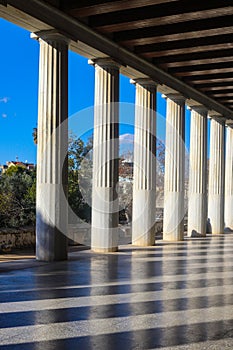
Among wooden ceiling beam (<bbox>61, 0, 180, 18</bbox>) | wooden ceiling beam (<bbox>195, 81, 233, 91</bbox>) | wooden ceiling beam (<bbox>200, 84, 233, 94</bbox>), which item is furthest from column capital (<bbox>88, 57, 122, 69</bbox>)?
wooden ceiling beam (<bbox>200, 84, 233, 94</bbox>)

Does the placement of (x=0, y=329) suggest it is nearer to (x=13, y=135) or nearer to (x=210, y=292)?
(x=210, y=292)

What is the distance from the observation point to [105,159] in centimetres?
2455

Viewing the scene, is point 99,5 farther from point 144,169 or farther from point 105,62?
point 144,169

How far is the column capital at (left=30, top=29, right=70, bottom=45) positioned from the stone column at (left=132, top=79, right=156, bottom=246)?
8.52 metres

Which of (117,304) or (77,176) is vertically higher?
(77,176)

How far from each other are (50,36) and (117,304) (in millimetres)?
12303

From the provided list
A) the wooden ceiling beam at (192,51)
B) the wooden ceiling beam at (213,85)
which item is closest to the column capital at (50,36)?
the wooden ceiling beam at (192,51)

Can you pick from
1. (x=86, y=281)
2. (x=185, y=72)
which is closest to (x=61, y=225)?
(x=86, y=281)

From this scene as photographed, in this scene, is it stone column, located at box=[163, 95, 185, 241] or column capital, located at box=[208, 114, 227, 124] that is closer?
stone column, located at box=[163, 95, 185, 241]

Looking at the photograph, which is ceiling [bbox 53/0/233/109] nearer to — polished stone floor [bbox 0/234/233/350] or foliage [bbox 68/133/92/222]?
polished stone floor [bbox 0/234/233/350]

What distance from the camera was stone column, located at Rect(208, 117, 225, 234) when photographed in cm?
3969

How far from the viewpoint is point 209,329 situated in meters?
10.0

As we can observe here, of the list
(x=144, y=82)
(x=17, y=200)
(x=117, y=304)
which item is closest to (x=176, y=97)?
(x=144, y=82)

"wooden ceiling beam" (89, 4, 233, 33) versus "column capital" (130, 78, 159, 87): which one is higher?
"wooden ceiling beam" (89, 4, 233, 33)
